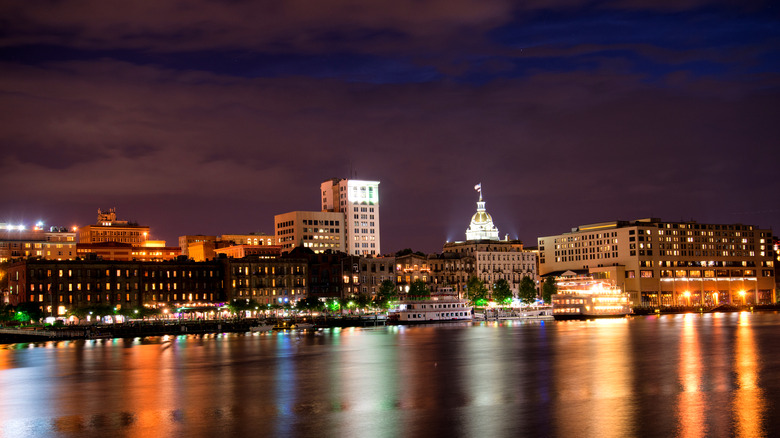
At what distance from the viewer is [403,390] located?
6844cm

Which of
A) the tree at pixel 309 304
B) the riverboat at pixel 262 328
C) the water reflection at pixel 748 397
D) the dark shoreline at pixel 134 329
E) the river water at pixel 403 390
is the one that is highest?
the tree at pixel 309 304

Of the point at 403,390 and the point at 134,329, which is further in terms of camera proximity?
the point at 134,329

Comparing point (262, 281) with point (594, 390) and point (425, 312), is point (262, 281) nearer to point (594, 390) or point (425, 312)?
point (425, 312)

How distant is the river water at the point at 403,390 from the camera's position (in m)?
52.1

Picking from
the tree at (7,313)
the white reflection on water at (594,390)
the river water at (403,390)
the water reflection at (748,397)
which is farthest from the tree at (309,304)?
the water reflection at (748,397)

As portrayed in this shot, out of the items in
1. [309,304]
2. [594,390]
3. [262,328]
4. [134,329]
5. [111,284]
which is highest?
[111,284]

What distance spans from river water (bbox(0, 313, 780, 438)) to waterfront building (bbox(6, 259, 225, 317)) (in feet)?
177

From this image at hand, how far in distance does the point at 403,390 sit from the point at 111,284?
12243 cm

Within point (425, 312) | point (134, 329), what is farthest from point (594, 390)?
point (425, 312)

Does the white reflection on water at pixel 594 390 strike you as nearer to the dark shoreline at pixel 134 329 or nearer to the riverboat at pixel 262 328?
the riverboat at pixel 262 328

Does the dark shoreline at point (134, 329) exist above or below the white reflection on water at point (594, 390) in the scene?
above

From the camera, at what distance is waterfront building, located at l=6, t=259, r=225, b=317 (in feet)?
553

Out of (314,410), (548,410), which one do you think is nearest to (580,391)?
(548,410)

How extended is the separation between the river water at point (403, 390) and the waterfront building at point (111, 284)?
54.0 metres
